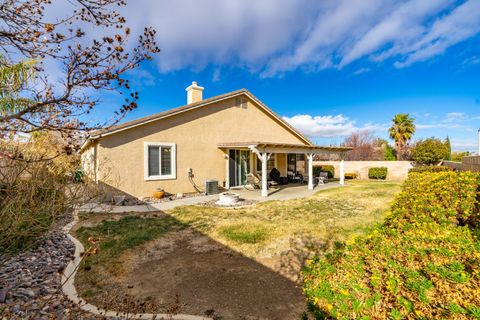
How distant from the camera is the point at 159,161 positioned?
12555mm

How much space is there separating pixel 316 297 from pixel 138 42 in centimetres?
343

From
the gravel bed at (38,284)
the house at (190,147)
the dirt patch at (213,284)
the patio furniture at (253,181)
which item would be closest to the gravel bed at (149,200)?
the house at (190,147)

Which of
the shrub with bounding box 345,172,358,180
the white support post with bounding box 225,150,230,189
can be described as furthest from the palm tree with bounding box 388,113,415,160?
the white support post with bounding box 225,150,230,189

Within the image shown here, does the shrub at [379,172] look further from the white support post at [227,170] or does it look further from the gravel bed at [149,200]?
the gravel bed at [149,200]

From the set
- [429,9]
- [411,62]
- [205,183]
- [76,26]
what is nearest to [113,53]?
[76,26]

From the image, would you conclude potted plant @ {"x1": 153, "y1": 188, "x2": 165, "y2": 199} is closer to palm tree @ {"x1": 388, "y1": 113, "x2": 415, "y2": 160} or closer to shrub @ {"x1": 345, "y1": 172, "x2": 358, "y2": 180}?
shrub @ {"x1": 345, "y1": 172, "x2": 358, "y2": 180}

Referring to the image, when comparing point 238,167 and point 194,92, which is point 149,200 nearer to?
point 238,167

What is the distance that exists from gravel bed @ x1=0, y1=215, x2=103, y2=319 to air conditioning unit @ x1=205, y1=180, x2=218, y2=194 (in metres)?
7.96

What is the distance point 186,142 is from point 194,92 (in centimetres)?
464

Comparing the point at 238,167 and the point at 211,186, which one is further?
the point at 238,167

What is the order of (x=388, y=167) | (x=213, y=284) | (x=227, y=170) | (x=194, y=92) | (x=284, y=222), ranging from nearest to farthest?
(x=213, y=284) → (x=284, y=222) → (x=227, y=170) → (x=194, y=92) → (x=388, y=167)

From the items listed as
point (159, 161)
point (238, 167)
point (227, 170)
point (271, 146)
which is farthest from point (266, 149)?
point (159, 161)

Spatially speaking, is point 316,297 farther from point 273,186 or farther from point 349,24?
point 273,186

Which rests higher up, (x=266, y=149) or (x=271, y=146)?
(x=271, y=146)
